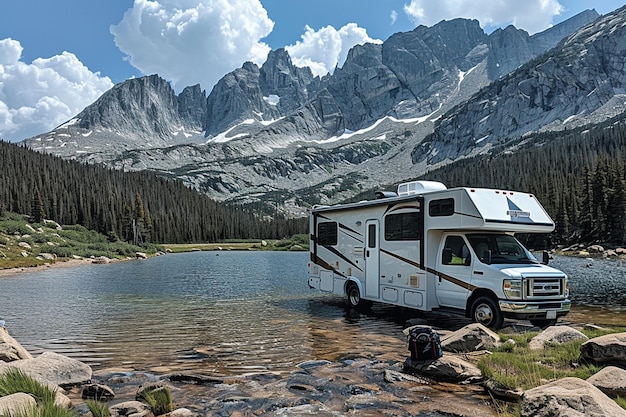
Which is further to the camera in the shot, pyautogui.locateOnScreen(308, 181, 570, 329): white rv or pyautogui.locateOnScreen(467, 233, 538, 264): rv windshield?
pyautogui.locateOnScreen(467, 233, 538, 264): rv windshield

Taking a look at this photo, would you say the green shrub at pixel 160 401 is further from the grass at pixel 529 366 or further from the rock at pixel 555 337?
the rock at pixel 555 337

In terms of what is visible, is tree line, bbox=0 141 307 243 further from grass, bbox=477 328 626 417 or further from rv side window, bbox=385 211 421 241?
grass, bbox=477 328 626 417

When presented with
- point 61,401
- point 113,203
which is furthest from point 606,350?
point 113,203

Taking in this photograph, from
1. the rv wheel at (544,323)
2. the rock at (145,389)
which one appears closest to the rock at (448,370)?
the rock at (145,389)

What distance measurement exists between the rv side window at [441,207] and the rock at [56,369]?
1219 cm

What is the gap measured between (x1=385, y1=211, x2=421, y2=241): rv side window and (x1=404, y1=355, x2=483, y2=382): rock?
306 inches

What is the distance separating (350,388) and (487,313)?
7.54 meters

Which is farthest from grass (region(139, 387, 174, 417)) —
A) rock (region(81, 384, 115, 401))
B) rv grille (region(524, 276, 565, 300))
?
rv grille (region(524, 276, 565, 300))

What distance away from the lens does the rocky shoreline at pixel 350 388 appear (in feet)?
26.1

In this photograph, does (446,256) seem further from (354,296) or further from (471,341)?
(354,296)

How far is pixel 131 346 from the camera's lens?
1478 centimetres

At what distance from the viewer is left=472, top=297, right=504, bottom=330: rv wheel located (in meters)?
15.3

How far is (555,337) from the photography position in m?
12.7

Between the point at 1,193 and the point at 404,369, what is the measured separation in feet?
383
